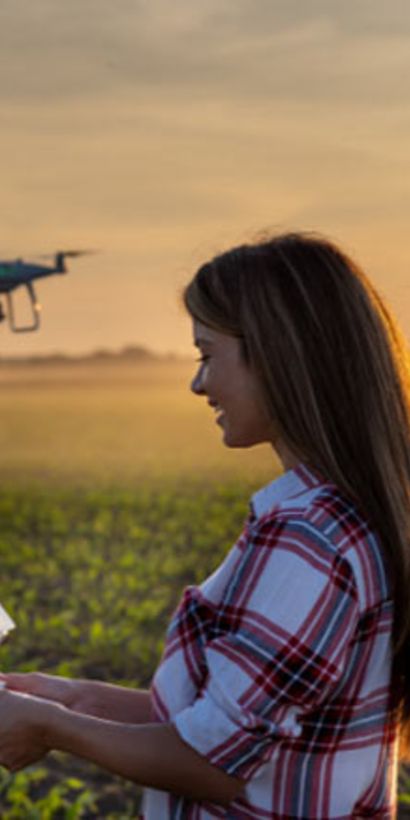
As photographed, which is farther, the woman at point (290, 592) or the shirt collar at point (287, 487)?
the shirt collar at point (287, 487)

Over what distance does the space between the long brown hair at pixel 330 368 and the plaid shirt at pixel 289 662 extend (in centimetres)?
4

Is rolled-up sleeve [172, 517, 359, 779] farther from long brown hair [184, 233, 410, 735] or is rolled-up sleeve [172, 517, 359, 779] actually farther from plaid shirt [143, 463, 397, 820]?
long brown hair [184, 233, 410, 735]

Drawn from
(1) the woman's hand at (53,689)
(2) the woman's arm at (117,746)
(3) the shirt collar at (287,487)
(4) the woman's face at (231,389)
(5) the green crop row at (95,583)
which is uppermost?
(4) the woman's face at (231,389)

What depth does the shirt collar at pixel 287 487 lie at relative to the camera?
81.0 inches

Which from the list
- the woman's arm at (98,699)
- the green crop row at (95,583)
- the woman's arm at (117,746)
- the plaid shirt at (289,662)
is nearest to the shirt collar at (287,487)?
the plaid shirt at (289,662)

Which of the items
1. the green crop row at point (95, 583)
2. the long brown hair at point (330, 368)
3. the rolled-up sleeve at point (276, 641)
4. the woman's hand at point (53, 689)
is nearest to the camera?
the rolled-up sleeve at point (276, 641)

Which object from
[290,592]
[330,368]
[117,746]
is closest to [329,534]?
[290,592]

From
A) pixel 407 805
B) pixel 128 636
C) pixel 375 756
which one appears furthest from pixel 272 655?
pixel 128 636

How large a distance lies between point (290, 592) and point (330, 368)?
0.33m

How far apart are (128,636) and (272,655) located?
20.8ft

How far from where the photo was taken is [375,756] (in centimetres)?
213

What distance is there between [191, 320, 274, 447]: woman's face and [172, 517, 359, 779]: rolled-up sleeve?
20cm

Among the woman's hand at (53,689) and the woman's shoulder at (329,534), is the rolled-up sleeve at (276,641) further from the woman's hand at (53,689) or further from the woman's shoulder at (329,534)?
the woman's hand at (53,689)

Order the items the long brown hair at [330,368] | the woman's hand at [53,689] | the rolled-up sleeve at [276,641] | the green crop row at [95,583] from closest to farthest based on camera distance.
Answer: the rolled-up sleeve at [276,641] → the long brown hair at [330,368] → the woman's hand at [53,689] → the green crop row at [95,583]
